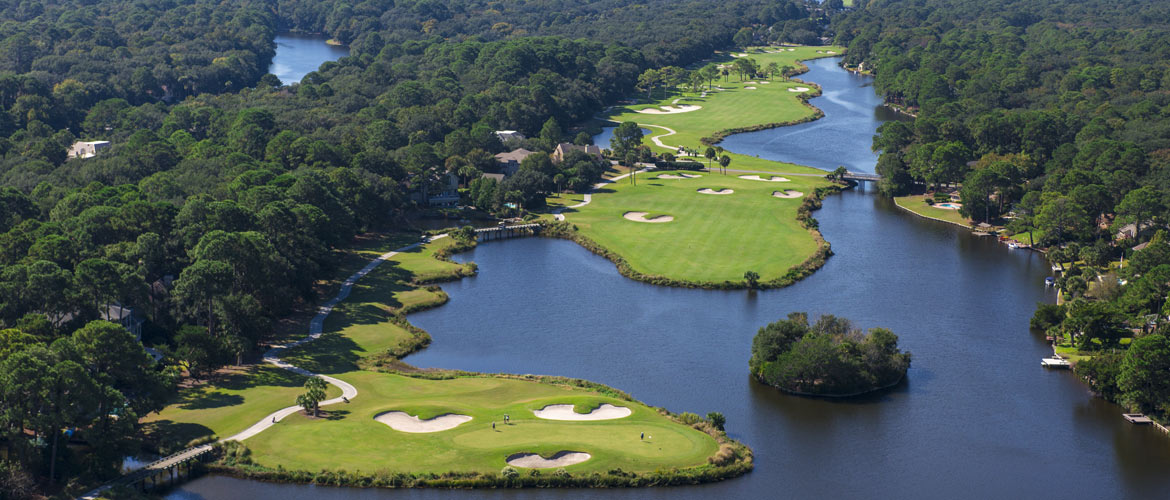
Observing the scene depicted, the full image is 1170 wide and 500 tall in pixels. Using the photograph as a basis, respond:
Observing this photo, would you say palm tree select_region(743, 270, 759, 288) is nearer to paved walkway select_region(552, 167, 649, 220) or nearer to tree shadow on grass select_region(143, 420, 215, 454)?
paved walkway select_region(552, 167, 649, 220)

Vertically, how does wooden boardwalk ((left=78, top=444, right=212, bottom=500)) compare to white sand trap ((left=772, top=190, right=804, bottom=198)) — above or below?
below

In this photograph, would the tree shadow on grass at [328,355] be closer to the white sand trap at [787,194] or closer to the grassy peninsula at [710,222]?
the grassy peninsula at [710,222]

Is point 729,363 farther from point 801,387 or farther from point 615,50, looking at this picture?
point 615,50

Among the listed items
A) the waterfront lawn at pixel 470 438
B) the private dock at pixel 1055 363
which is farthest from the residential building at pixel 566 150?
the private dock at pixel 1055 363

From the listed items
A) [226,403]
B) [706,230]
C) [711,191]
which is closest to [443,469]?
[226,403]

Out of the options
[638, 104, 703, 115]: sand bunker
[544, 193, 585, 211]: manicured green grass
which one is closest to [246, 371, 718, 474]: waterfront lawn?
[544, 193, 585, 211]: manicured green grass

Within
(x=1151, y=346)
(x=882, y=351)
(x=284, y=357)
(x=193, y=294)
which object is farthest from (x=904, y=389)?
(x=193, y=294)
